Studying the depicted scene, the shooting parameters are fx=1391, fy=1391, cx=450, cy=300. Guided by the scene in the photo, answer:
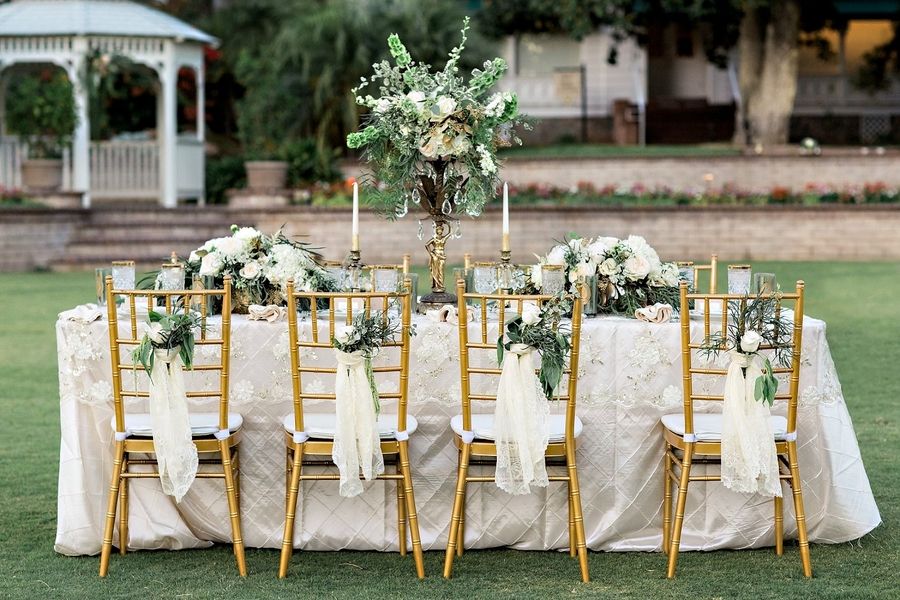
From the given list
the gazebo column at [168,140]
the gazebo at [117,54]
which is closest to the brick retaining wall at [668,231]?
the gazebo at [117,54]

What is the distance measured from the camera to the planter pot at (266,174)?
63.8ft

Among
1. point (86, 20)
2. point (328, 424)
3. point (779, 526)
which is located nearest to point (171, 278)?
point (328, 424)

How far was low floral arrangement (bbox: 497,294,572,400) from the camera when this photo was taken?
17.4 ft

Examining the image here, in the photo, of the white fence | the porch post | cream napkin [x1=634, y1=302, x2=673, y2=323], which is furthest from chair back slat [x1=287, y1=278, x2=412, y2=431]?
the white fence

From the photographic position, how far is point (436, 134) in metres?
5.92

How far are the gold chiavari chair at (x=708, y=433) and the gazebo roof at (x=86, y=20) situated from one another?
15.9m

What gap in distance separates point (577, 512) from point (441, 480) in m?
0.69

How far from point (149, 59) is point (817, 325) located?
16216 mm

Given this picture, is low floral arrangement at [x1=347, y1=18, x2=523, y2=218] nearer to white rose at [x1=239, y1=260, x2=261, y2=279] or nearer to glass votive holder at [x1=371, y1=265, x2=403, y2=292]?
glass votive holder at [x1=371, y1=265, x2=403, y2=292]

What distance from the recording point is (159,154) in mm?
20859

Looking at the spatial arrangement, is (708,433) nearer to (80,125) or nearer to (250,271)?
(250,271)

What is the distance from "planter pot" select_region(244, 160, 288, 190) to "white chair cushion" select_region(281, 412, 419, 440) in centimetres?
1393

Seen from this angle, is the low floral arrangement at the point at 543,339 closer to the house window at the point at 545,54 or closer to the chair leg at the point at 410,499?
the chair leg at the point at 410,499

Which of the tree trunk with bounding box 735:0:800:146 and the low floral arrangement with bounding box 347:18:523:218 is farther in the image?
the tree trunk with bounding box 735:0:800:146
